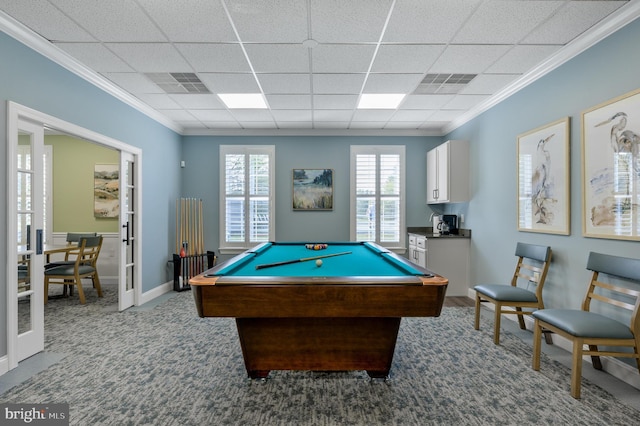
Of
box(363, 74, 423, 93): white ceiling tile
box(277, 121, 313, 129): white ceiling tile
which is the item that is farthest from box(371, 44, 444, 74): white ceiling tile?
box(277, 121, 313, 129): white ceiling tile

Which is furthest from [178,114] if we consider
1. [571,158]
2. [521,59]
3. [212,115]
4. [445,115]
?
[571,158]

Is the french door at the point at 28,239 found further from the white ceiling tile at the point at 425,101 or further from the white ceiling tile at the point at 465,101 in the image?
the white ceiling tile at the point at 465,101

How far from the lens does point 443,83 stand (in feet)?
12.3

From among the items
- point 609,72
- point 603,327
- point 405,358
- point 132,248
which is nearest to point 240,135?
point 132,248

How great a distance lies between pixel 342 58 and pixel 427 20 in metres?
0.89

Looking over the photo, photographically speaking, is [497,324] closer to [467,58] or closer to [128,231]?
[467,58]

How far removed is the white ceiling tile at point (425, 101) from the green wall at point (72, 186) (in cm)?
552

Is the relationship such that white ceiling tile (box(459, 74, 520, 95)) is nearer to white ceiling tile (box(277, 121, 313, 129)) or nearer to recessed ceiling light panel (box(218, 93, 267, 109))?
white ceiling tile (box(277, 121, 313, 129))

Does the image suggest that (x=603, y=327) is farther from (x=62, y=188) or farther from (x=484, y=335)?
(x=62, y=188)

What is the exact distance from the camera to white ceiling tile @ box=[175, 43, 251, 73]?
2.90m

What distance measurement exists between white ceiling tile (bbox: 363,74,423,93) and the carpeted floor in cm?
285

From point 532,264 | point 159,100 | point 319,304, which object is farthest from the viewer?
point 159,100

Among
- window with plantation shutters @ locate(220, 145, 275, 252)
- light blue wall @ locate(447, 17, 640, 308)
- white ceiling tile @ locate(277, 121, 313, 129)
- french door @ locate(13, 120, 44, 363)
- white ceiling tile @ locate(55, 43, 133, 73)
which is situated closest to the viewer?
light blue wall @ locate(447, 17, 640, 308)

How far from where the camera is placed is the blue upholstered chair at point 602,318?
2.12 m
